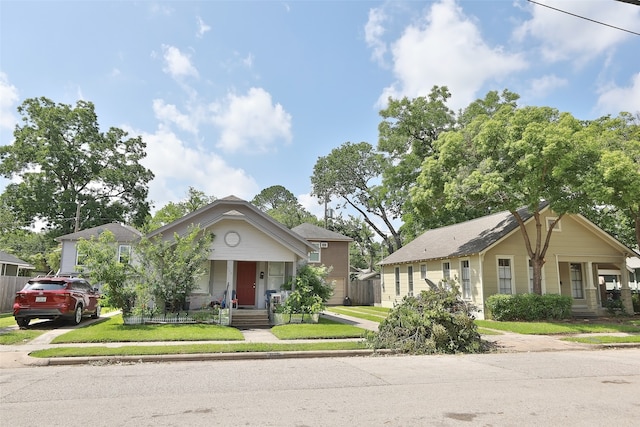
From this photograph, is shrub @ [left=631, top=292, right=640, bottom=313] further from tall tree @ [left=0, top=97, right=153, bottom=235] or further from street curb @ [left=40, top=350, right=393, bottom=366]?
tall tree @ [left=0, top=97, right=153, bottom=235]

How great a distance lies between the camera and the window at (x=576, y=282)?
2273 centimetres

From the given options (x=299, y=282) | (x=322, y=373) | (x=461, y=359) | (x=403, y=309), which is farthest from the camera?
(x=299, y=282)

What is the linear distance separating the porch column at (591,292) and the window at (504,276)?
4.70m

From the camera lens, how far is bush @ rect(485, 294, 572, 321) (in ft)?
63.1

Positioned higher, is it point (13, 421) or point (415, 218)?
point (415, 218)

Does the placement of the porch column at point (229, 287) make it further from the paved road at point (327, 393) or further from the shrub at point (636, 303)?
the shrub at point (636, 303)

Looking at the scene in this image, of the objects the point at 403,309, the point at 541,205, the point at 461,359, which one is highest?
the point at 541,205

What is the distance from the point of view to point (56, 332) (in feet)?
47.5

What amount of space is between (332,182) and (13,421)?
44576mm

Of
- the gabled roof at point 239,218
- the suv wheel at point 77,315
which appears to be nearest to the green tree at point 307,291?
the gabled roof at point 239,218

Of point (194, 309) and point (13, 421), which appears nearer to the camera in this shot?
point (13, 421)

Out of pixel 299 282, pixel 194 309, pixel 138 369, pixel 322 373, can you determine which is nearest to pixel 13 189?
pixel 194 309

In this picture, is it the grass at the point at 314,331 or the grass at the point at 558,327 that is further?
the grass at the point at 558,327

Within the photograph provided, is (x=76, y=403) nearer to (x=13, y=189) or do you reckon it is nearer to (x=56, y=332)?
(x=56, y=332)
